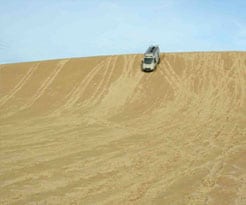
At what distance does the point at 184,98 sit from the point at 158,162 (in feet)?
52.8

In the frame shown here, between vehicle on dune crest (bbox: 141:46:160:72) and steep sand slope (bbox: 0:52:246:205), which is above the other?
vehicle on dune crest (bbox: 141:46:160:72)

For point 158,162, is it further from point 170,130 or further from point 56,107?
point 56,107

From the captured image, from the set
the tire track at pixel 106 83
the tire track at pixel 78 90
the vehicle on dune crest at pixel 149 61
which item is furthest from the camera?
the vehicle on dune crest at pixel 149 61

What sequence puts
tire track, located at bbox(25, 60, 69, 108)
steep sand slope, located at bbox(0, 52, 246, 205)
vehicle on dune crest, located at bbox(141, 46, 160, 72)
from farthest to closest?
vehicle on dune crest, located at bbox(141, 46, 160, 72)
tire track, located at bbox(25, 60, 69, 108)
steep sand slope, located at bbox(0, 52, 246, 205)

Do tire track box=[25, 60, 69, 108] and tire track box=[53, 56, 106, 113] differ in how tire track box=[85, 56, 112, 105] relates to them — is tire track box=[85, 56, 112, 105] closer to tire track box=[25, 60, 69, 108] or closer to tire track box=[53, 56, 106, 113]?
tire track box=[53, 56, 106, 113]

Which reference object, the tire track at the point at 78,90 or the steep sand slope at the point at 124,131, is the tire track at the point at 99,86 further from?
the tire track at the point at 78,90

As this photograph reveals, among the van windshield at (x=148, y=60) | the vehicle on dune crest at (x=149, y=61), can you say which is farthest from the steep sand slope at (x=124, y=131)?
the van windshield at (x=148, y=60)

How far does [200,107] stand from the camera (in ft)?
98.5

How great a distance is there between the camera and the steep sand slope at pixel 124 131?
14.7m

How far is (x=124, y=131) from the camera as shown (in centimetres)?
2389

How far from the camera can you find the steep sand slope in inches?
578

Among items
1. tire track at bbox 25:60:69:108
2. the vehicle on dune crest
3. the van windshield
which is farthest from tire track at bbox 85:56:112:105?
tire track at bbox 25:60:69:108

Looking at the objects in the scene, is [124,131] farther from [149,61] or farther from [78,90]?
[149,61]

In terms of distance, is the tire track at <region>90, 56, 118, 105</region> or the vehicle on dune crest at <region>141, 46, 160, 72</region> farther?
the vehicle on dune crest at <region>141, 46, 160, 72</region>
